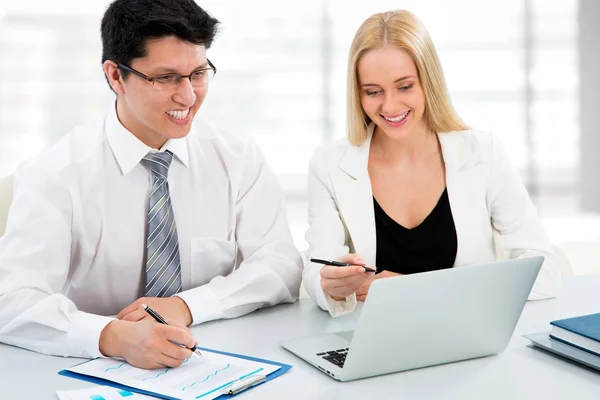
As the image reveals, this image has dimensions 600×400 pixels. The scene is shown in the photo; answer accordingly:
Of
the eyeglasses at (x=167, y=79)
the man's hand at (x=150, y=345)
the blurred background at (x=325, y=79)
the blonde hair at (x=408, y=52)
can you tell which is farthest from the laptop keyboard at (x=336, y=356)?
the blurred background at (x=325, y=79)

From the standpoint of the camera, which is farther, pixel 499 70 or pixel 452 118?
pixel 499 70

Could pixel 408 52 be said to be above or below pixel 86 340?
above

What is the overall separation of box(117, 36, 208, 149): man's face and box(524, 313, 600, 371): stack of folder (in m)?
0.97

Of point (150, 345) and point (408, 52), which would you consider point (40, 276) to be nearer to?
point (150, 345)

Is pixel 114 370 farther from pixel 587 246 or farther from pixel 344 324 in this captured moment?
pixel 587 246

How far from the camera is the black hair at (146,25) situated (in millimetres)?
1776

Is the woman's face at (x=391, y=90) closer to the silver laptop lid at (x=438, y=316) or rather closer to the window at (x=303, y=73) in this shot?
the silver laptop lid at (x=438, y=316)

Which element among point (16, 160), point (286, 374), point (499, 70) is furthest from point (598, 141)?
point (286, 374)

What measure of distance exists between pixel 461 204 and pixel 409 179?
0.17 metres

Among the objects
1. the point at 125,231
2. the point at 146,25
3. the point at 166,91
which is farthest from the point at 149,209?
the point at 146,25

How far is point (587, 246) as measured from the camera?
489 centimetres

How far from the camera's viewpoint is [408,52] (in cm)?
204

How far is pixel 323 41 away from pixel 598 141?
2126 mm

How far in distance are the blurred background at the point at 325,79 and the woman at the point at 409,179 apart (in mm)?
2931
